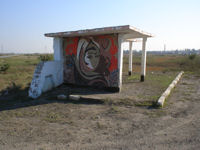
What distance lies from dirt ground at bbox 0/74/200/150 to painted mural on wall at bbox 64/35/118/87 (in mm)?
2077

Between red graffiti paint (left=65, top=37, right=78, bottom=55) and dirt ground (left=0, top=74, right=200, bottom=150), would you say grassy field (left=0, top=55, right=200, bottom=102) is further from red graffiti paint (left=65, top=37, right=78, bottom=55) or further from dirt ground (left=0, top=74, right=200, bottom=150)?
red graffiti paint (left=65, top=37, right=78, bottom=55)

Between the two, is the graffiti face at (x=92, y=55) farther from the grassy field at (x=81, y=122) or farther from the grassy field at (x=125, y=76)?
the grassy field at (x=125, y=76)

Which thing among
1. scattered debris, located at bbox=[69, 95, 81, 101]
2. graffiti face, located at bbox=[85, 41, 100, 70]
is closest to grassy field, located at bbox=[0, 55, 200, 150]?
scattered debris, located at bbox=[69, 95, 81, 101]

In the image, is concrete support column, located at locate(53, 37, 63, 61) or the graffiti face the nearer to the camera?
the graffiti face

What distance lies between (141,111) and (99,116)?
1.44 m

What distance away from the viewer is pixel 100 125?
4379mm

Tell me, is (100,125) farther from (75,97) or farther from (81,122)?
(75,97)

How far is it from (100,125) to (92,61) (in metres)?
4.64

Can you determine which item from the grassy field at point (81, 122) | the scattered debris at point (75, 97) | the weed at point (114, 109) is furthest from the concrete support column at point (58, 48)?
the weed at point (114, 109)

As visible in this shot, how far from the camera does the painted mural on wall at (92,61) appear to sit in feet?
26.0

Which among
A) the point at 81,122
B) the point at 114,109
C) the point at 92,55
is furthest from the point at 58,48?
the point at 81,122

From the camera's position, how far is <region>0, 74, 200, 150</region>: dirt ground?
3.43 meters

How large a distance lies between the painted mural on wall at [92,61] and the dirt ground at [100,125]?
2077mm

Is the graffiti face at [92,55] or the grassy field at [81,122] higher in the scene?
the graffiti face at [92,55]
